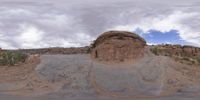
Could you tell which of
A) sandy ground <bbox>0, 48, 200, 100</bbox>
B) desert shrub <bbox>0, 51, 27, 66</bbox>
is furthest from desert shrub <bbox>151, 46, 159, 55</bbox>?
desert shrub <bbox>0, 51, 27, 66</bbox>

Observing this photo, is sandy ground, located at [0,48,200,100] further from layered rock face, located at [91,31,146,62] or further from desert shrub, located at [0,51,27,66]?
desert shrub, located at [0,51,27,66]

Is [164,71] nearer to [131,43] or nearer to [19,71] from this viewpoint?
[131,43]

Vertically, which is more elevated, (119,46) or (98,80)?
(119,46)

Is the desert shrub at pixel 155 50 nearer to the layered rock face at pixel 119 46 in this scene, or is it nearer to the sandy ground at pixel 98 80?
the layered rock face at pixel 119 46

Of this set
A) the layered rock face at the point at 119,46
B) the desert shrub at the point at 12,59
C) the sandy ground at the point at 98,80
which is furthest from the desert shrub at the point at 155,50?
the desert shrub at the point at 12,59

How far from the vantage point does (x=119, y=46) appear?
108ft

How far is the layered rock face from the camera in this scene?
3275cm

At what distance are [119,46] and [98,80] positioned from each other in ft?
13.4

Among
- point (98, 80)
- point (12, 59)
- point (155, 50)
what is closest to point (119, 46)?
point (98, 80)

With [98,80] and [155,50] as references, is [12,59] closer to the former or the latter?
[98,80]

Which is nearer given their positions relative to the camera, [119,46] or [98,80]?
→ [98,80]

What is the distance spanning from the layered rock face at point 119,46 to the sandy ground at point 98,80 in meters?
0.72

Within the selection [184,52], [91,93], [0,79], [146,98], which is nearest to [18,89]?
[0,79]

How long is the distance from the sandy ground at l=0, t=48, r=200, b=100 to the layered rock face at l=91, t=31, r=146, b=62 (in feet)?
2.36
